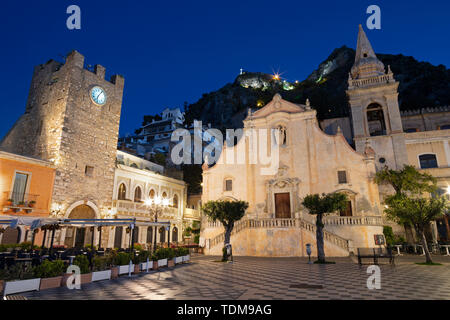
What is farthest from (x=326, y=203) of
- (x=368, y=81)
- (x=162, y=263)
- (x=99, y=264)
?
(x=368, y=81)

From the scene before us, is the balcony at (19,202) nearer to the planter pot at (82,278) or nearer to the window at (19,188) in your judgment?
the window at (19,188)

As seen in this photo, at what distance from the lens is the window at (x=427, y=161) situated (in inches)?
1045

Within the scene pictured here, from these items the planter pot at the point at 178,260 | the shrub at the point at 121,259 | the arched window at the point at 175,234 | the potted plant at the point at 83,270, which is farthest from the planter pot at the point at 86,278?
Answer: the arched window at the point at 175,234

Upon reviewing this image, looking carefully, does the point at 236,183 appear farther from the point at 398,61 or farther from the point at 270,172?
the point at 398,61

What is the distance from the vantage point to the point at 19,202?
18.7 meters

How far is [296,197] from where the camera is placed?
2473cm

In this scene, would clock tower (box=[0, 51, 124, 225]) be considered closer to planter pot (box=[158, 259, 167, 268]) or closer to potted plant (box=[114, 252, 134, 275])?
planter pot (box=[158, 259, 167, 268])

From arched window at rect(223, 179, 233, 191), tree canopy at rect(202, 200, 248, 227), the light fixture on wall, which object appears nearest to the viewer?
tree canopy at rect(202, 200, 248, 227)

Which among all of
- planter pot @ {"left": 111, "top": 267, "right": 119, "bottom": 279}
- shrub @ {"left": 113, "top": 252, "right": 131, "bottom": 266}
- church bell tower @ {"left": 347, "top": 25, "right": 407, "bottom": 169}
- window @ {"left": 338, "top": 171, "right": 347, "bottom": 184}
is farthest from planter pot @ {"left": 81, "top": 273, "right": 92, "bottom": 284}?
church bell tower @ {"left": 347, "top": 25, "right": 407, "bottom": 169}

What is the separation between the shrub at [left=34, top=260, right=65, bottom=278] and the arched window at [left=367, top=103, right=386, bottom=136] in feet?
102

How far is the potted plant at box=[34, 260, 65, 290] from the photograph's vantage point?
859cm
